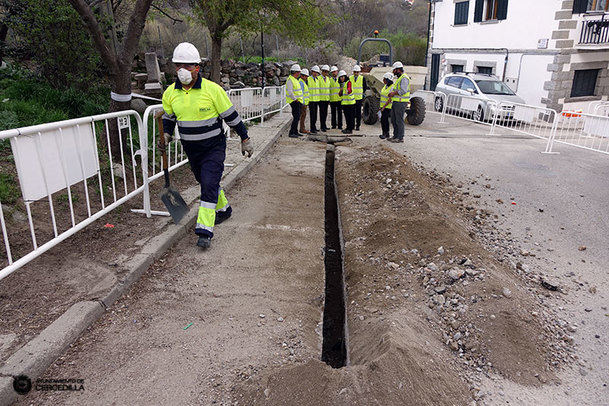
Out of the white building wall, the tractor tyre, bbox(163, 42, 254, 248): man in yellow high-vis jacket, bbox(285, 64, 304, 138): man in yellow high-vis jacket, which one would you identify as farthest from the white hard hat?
the white building wall

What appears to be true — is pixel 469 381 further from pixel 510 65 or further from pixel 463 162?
pixel 510 65

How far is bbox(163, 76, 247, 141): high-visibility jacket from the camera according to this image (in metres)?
4.31

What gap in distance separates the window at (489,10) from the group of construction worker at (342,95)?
10404mm

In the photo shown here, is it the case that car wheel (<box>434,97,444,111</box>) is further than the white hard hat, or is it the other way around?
car wheel (<box>434,97,444,111</box>)

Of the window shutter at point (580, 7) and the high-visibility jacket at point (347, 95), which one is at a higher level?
the window shutter at point (580, 7)

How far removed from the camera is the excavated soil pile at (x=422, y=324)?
2494mm

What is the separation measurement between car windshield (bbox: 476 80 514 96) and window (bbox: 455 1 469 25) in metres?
7.89

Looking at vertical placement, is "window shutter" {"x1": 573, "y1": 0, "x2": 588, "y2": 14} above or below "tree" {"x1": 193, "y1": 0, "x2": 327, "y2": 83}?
above

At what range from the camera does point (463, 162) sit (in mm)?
8961

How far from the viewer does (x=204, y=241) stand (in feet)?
14.8

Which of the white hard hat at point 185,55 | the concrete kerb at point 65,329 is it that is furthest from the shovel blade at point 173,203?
the white hard hat at point 185,55

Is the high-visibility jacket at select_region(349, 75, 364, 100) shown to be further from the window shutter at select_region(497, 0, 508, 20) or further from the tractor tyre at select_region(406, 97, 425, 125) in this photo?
the window shutter at select_region(497, 0, 508, 20)

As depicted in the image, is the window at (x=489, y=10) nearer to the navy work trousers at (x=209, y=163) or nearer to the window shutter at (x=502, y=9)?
the window shutter at (x=502, y=9)

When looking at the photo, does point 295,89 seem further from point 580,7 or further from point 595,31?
point 595,31
